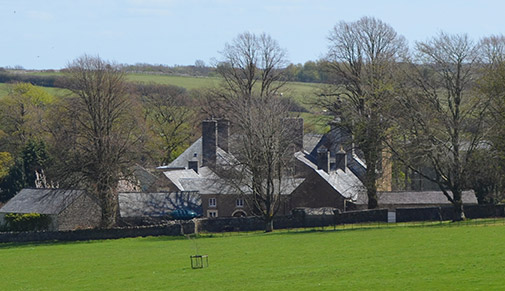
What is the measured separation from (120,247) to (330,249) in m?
15.6

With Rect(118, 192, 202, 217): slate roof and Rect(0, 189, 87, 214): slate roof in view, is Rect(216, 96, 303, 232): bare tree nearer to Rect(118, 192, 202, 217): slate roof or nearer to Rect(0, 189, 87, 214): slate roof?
Rect(118, 192, 202, 217): slate roof

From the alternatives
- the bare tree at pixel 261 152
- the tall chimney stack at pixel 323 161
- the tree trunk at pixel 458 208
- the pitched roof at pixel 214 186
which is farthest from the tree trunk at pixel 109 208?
the tree trunk at pixel 458 208

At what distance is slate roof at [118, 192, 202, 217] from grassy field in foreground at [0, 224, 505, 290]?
973 centimetres

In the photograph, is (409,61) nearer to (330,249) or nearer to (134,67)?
(330,249)

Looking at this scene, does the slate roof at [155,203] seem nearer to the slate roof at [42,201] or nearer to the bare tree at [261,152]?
the slate roof at [42,201]

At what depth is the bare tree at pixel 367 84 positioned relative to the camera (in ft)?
169

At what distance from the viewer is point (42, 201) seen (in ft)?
195

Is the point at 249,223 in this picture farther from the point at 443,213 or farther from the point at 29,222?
the point at 29,222

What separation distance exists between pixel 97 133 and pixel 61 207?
22.6 ft

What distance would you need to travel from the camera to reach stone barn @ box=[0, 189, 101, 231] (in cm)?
5806

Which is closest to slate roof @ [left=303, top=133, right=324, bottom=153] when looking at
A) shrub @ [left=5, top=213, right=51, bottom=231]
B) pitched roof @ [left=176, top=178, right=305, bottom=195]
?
pitched roof @ [left=176, top=178, right=305, bottom=195]

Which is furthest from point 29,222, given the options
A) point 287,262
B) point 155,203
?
point 287,262

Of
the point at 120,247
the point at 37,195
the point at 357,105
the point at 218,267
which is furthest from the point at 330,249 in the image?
the point at 37,195

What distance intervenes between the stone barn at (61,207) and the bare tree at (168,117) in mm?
32017
